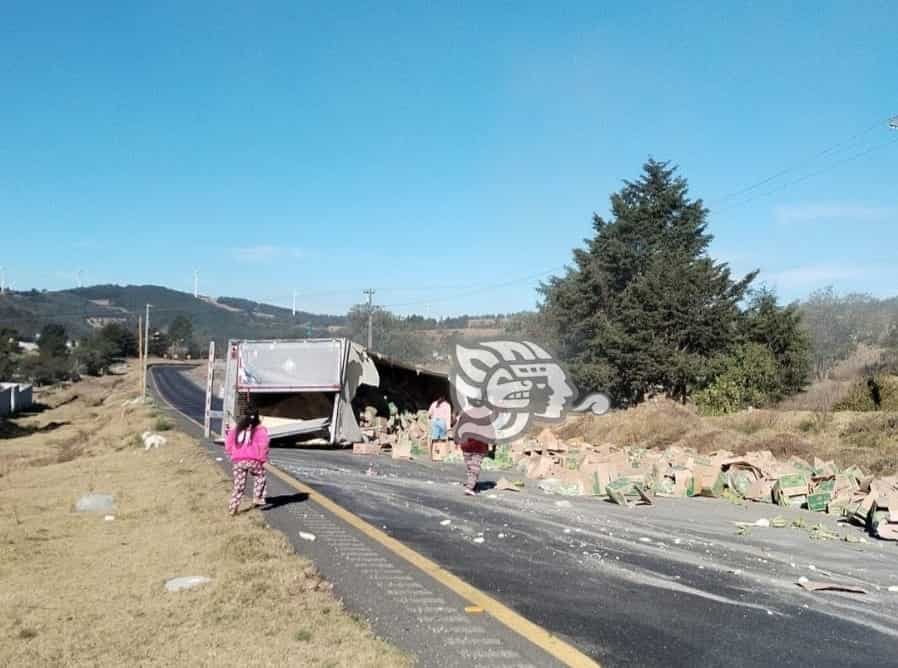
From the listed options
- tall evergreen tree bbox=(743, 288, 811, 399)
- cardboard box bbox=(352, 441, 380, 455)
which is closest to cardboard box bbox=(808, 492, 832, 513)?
cardboard box bbox=(352, 441, 380, 455)

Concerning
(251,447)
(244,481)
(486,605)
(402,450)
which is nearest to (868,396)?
(402,450)

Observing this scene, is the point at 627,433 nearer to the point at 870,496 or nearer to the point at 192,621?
the point at 870,496

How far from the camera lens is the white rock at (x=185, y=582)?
5.72m

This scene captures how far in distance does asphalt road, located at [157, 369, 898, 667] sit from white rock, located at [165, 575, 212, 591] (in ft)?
6.39

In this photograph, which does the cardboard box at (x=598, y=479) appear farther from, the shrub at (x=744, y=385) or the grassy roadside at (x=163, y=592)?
the shrub at (x=744, y=385)

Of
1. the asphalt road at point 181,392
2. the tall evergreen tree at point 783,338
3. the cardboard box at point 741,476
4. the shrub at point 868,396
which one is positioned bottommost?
Answer: the asphalt road at point 181,392

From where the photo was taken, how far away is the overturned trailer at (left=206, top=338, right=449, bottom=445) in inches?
792

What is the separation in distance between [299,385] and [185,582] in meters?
14.6

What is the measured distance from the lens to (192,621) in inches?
194

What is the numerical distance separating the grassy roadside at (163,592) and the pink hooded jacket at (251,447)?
63 centimetres

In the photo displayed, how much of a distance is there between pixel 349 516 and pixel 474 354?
1762 cm

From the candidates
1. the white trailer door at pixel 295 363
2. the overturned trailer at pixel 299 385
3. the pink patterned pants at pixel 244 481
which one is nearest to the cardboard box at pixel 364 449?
the overturned trailer at pixel 299 385

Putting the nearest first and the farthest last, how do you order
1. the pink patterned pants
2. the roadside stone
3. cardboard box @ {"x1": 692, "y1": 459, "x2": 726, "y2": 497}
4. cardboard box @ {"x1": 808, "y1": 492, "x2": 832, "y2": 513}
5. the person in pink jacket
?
the pink patterned pants
the person in pink jacket
the roadside stone
cardboard box @ {"x1": 808, "y1": 492, "x2": 832, "y2": 513}
cardboard box @ {"x1": 692, "y1": 459, "x2": 726, "y2": 497}

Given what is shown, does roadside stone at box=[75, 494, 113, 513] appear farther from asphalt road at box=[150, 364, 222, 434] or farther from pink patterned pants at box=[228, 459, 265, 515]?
asphalt road at box=[150, 364, 222, 434]
